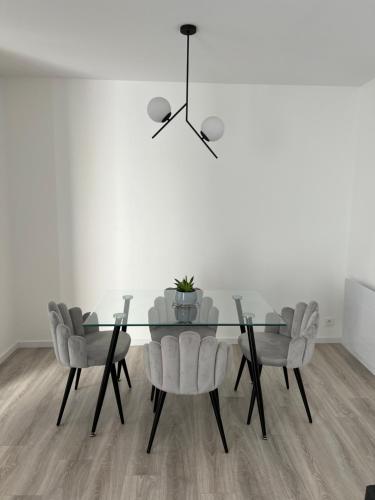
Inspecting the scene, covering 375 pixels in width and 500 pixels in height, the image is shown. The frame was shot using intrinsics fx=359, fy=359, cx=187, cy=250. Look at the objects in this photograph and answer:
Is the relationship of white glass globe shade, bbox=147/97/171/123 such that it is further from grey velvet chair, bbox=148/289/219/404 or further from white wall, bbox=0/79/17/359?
white wall, bbox=0/79/17/359

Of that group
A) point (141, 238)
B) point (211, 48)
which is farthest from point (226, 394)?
point (211, 48)

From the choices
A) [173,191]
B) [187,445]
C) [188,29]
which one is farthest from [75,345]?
[188,29]

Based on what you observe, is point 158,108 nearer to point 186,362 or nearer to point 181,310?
point 181,310

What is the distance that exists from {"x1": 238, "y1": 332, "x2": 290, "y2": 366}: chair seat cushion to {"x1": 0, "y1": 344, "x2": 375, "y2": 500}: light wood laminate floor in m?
0.46

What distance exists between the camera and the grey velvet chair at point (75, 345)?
2.27m

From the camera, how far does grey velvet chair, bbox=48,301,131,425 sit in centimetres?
227

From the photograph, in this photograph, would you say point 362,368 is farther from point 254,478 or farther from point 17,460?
point 17,460

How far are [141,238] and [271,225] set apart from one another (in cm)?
133

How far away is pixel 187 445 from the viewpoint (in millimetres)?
2215

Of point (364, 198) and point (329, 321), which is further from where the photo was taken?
point (329, 321)

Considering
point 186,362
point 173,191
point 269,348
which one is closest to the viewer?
point 186,362

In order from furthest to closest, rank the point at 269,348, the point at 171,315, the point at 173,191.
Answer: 1. the point at 173,191
2. the point at 269,348
3. the point at 171,315

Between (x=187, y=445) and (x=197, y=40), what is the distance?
8.75ft

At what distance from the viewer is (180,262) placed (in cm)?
368
